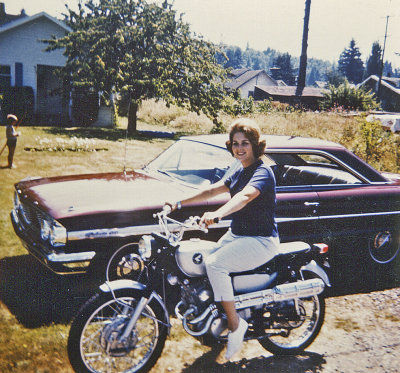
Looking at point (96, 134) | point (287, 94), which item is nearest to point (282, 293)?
point (96, 134)

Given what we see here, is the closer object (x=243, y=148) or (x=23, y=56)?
(x=243, y=148)

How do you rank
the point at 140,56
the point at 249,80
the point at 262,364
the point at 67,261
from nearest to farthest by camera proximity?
1. the point at 262,364
2. the point at 67,261
3. the point at 140,56
4. the point at 249,80

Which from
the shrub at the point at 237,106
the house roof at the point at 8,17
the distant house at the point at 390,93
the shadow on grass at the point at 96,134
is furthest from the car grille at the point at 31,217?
the distant house at the point at 390,93

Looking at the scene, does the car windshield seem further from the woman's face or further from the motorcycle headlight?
the motorcycle headlight

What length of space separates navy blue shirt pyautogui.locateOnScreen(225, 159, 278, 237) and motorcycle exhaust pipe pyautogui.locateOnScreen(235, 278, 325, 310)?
0.45m

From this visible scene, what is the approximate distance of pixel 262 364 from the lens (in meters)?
3.30

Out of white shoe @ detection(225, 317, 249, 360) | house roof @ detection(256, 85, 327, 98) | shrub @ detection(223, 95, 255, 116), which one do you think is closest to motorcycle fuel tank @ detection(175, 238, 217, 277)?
white shoe @ detection(225, 317, 249, 360)

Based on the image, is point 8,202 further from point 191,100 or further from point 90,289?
point 191,100

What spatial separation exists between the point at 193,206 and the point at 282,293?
135 cm

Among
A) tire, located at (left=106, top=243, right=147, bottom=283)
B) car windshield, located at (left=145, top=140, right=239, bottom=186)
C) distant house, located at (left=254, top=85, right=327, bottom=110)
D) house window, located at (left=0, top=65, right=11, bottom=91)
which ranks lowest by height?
tire, located at (left=106, top=243, right=147, bottom=283)

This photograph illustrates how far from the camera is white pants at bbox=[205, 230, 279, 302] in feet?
9.46

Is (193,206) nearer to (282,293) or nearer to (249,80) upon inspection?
(282,293)

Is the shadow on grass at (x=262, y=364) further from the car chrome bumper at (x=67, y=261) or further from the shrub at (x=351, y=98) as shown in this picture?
the shrub at (x=351, y=98)

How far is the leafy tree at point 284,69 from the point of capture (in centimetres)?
8550
